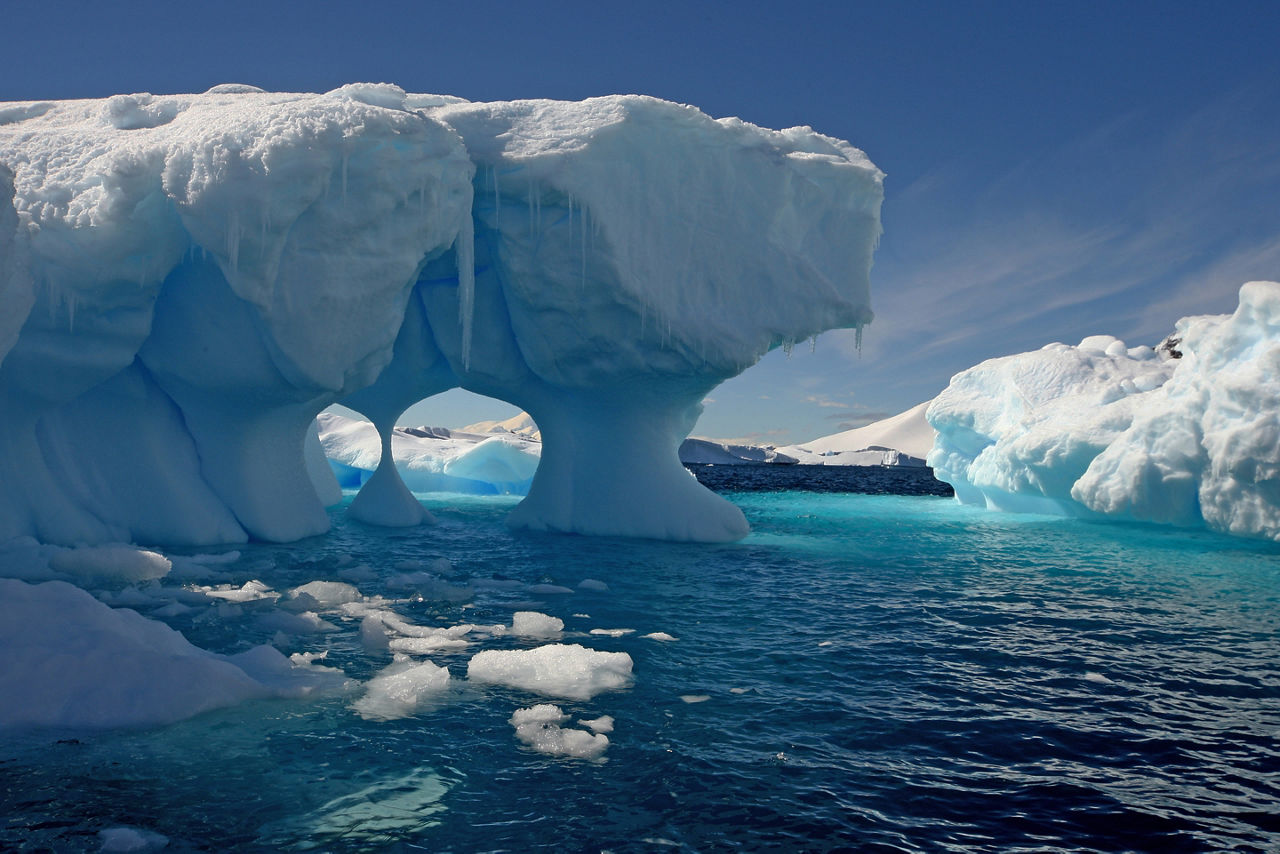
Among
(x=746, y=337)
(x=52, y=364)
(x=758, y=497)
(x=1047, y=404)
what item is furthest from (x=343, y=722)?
(x=758, y=497)

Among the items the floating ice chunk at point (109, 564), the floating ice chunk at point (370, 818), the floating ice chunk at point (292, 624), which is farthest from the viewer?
the floating ice chunk at point (109, 564)

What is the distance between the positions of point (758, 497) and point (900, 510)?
7.05 metres

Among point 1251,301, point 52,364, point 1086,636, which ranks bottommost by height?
point 1086,636

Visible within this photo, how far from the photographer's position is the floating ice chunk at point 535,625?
790cm

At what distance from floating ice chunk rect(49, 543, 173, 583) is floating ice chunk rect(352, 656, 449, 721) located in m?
5.80

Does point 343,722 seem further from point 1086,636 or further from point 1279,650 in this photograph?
point 1279,650

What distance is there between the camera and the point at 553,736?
17.3ft

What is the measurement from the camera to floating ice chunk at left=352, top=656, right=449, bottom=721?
568 centimetres

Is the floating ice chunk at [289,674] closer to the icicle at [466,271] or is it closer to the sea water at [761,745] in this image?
the sea water at [761,745]

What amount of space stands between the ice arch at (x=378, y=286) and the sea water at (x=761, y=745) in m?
4.47

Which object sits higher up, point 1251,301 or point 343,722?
point 1251,301

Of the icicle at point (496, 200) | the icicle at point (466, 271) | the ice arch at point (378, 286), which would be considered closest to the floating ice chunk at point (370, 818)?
the ice arch at point (378, 286)

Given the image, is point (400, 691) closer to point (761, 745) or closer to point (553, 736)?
point (553, 736)

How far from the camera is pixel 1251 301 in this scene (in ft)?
50.8
